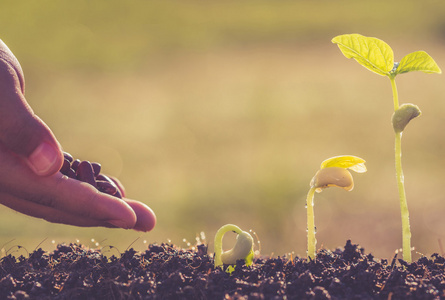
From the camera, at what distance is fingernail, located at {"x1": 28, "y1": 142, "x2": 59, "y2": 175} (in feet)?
3.89

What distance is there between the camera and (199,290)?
106 cm

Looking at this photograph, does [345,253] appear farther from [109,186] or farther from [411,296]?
[109,186]

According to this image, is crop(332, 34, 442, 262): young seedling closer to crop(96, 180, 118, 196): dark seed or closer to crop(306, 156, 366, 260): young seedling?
crop(306, 156, 366, 260): young seedling

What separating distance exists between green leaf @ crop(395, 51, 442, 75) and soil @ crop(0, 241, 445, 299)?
1.72 ft

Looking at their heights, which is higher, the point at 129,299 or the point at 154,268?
the point at 154,268

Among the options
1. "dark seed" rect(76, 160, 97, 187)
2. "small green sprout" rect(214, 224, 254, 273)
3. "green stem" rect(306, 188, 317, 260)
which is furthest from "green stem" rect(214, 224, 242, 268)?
"dark seed" rect(76, 160, 97, 187)

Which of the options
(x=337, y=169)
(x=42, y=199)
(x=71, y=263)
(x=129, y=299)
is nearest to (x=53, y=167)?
(x=42, y=199)

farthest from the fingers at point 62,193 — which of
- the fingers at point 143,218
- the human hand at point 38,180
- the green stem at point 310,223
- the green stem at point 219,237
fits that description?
the green stem at point 310,223

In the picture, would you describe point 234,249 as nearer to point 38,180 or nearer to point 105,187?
point 105,187

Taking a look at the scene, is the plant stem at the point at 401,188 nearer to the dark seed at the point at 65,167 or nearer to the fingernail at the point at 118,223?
the fingernail at the point at 118,223

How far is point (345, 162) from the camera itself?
4.09 feet

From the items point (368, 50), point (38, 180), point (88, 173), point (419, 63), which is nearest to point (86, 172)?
point (88, 173)

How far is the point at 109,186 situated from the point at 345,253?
729 millimetres

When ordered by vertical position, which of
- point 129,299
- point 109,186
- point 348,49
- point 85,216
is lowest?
point 129,299
